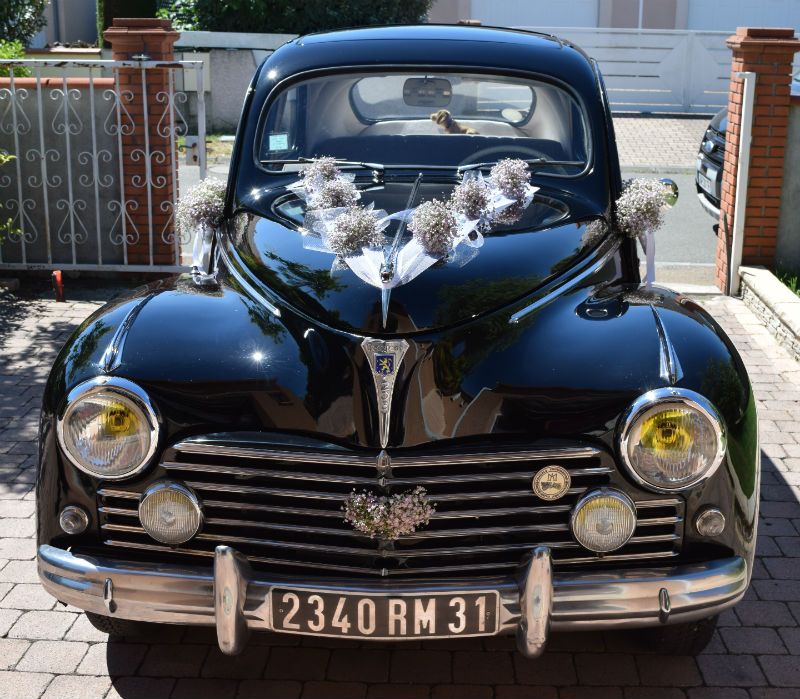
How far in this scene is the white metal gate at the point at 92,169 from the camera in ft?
24.7

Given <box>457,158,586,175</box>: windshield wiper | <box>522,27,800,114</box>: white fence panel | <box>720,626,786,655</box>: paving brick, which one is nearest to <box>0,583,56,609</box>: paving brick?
<box>457,158,586,175</box>: windshield wiper

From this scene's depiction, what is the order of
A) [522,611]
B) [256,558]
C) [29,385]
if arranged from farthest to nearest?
[29,385] < [256,558] < [522,611]

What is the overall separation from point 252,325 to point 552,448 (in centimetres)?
99

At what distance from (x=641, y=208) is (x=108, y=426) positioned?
212cm

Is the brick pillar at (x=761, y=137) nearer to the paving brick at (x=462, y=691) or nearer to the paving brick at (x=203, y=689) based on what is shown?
the paving brick at (x=462, y=691)

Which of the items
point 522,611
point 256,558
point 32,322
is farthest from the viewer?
point 32,322

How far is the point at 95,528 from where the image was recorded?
120 inches

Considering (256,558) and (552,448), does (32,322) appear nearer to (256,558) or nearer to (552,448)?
(256,558)

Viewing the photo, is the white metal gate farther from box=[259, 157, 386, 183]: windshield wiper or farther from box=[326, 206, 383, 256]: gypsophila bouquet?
box=[326, 206, 383, 256]: gypsophila bouquet

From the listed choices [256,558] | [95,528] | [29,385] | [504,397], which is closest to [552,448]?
[504,397]

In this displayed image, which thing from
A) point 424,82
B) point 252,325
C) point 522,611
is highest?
point 424,82

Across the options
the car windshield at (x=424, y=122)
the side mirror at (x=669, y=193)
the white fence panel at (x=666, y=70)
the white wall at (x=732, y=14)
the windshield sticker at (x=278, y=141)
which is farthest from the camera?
the white wall at (x=732, y=14)

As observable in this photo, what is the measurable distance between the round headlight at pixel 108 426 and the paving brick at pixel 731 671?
187cm

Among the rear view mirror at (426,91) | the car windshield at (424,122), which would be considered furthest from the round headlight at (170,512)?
the rear view mirror at (426,91)
